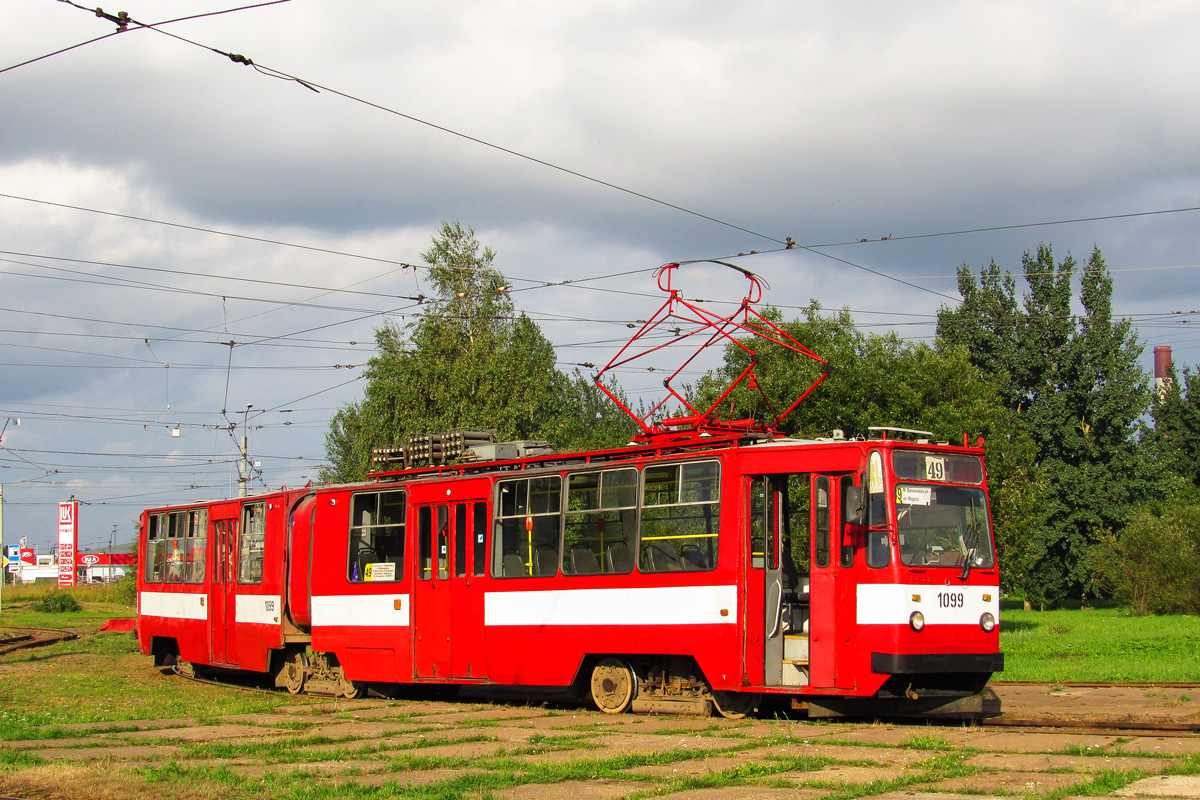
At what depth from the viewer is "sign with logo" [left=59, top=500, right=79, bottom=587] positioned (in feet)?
257

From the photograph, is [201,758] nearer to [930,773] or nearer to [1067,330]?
[930,773]

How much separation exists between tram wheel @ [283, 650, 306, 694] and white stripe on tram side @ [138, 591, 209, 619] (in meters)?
3.05

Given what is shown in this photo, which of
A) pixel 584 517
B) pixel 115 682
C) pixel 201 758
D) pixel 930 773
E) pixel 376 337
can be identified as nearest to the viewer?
pixel 930 773

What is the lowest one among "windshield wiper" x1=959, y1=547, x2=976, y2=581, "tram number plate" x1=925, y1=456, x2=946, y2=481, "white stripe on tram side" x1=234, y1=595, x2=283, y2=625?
"white stripe on tram side" x1=234, y1=595, x2=283, y2=625

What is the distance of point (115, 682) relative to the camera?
65.7ft

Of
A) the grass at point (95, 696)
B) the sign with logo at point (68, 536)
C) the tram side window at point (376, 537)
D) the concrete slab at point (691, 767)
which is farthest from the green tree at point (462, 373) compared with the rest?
the sign with logo at point (68, 536)

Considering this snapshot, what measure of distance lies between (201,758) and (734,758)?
487cm

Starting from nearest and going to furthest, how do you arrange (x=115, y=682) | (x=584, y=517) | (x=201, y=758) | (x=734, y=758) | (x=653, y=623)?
1. (x=734, y=758)
2. (x=201, y=758)
3. (x=653, y=623)
4. (x=584, y=517)
5. (x=115, y=682)

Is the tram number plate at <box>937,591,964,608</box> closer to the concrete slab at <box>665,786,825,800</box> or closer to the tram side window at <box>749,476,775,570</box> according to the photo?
the tram side window at <box>749,476,775,570</box>

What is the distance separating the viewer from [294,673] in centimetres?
1836

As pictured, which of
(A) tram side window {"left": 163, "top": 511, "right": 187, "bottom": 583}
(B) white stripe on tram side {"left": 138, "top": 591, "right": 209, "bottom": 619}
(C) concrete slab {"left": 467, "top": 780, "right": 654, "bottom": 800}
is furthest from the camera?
(A) tram side window {"left": 163, "top": 511, "right": 187, "bottom": 583}

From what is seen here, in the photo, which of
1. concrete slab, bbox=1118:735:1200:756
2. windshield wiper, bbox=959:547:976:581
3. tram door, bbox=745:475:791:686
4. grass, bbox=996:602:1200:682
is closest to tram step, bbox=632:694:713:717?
tram door, bbox=745:475:791:686

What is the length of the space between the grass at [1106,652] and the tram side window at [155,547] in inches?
637

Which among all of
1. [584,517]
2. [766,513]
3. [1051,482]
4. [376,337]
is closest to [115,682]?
[584,517]
